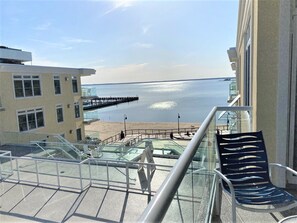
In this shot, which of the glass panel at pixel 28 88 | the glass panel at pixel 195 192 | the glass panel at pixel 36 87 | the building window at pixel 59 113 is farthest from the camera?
the building window at pixel 59 113

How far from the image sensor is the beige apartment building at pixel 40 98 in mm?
12461

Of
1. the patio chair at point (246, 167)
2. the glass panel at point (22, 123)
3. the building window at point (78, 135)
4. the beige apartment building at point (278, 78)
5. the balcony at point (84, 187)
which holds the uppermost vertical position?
the beige apartment building at point (278, 78)

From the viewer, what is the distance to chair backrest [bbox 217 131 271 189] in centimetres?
240

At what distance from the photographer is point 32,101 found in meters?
13.9

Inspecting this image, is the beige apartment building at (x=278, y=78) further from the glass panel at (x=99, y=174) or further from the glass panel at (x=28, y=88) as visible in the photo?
the glass panel at (x=28, y=88)

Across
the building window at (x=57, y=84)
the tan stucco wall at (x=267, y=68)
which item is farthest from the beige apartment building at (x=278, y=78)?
the building window at (x=57, y=84)

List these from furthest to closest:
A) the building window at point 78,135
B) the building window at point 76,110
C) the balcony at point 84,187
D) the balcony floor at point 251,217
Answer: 1. the building window at point 78,135
2. the building window at point 76,110
3. the balcony at point 84,187
4. the balcony floor at point 251,217

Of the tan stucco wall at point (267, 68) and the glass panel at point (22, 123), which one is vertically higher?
the tan stucco wall at point (267, 68)

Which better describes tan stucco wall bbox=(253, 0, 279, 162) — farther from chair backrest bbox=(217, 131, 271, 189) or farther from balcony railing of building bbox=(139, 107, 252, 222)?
balcony railing of building bbox=(139, 107, 252, 222)

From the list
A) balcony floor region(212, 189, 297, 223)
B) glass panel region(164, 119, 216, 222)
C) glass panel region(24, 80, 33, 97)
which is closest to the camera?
glass panel region(164, 119, 216, 222)

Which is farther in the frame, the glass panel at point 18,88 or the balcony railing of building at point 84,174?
the glass panel at point 18,88

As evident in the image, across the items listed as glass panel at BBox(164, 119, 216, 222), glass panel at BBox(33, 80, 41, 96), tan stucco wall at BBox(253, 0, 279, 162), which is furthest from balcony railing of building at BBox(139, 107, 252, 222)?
glass panel at BBox(33, 80, 41, 96)

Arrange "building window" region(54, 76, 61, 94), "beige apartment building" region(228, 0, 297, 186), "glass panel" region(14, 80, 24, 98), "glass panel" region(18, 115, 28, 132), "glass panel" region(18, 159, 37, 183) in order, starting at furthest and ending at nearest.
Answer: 1. "building window" region(54, 76, 61, 94)
2. "glass panel" region(18, 115, 28, 132)
3. "glass panel" region(14, 80, 24, 98)
4. "glass panel" region(18, 159, 37, 183)
5. "beige apartment building" region(228, 0, 297, 186)

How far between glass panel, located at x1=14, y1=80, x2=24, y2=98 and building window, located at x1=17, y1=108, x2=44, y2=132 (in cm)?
91
